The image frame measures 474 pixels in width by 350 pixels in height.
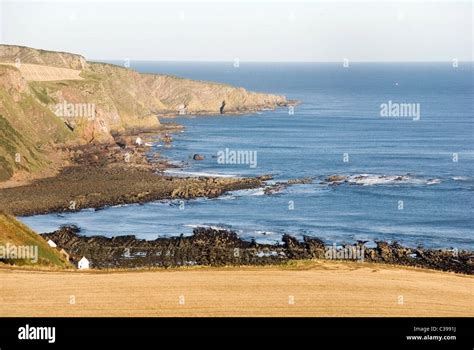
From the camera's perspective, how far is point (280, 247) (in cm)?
6594

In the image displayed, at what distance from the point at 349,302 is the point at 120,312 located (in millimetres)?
9637

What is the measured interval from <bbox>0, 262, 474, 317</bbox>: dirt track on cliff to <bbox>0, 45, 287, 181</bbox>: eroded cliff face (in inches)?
2236

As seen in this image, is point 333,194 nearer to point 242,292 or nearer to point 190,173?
point 190,173

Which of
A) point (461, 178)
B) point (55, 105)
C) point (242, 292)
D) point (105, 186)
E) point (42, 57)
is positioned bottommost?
point (461, 178)

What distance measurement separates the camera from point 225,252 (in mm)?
64250

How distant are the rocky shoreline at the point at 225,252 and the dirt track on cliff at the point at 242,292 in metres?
18.3

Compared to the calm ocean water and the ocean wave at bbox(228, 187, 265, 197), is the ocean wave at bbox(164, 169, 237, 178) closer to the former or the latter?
the calm ocean water

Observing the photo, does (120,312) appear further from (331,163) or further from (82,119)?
(82,119)

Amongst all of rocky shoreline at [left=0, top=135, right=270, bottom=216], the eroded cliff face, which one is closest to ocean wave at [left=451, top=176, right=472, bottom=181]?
rocky shoreline at [left=0, top=135, right=270, bottom=216]

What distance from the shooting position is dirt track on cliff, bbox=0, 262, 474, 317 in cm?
3447

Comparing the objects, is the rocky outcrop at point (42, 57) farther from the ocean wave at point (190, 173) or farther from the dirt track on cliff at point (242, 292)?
the dirt track on cliff at point (242, 292)

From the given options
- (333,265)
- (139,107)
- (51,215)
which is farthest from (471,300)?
(139,107)

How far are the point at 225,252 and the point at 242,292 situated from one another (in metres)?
27.2

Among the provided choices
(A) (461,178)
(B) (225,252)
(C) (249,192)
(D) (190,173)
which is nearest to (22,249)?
(B) (225,252)
